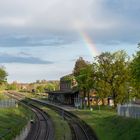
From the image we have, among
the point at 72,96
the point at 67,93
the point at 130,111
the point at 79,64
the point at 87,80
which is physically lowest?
the point at 130,111

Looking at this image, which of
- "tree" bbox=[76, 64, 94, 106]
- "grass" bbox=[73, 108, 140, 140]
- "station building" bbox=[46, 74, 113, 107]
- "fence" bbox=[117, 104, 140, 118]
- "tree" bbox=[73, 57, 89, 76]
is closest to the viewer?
"grass" bbox=[73, 108, 140, 140]

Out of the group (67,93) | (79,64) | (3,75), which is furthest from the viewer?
(3,75)

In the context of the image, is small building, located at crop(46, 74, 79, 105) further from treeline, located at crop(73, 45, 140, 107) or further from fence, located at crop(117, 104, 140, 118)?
fence, located at crop(117, 104, 140, 118)

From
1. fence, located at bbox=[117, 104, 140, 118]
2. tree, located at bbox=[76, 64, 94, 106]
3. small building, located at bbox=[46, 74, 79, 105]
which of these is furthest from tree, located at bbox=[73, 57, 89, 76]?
fence, located at bbox=[117, 104, 140, 118]

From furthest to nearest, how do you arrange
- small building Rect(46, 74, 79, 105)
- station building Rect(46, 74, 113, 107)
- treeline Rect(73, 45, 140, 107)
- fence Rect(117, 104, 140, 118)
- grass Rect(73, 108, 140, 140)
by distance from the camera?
small building Rect(46, 74, 79, 105) → station building Rect(46, 74, 113, 107) → treeline Rect(73, 45, 140, 107) → fence Rect(117, 104, 140, 118) → grass Rect(73, 108, 140, 140)

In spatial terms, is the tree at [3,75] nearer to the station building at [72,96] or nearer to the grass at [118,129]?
the station building at [72,96]

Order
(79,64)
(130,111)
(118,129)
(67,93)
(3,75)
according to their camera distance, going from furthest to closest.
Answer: (3,75), (79,64), (67,93), (130,111), (118,129)

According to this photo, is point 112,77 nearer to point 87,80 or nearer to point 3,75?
point 87,80

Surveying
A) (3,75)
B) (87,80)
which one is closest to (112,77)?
(87,80)

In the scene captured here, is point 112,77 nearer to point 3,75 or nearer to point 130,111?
point 130,111

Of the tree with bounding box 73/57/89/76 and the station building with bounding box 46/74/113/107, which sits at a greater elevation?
the tree with bounding box 73/57/89/76

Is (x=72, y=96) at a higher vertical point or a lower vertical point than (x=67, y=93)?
lower

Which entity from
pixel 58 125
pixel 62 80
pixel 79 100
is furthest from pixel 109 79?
pixel 62 80

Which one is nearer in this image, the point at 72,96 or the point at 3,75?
the point at 72,96
